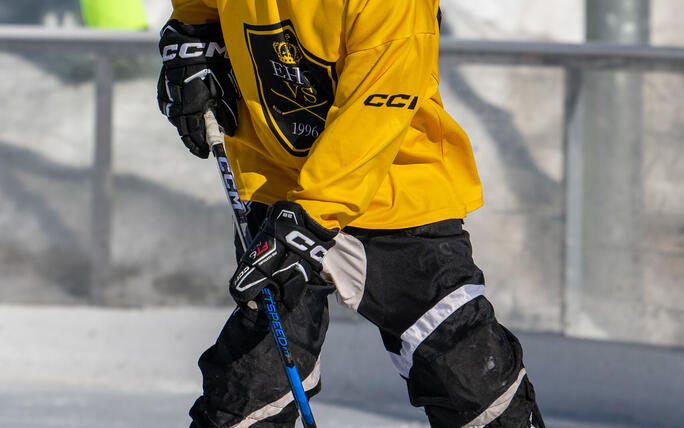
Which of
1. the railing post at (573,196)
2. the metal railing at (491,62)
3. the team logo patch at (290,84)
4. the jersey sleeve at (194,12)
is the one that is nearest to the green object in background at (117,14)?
the metal railing at (491,62)

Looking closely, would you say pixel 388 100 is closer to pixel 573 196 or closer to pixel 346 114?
pixel 346 114

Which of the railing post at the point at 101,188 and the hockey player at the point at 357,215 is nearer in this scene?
the hockey player at the point at 357,215

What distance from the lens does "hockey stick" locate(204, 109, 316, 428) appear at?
174cm

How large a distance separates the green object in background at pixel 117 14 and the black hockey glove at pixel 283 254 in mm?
3998

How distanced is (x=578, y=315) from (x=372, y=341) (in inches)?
30.4

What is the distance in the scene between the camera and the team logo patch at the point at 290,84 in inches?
67.6

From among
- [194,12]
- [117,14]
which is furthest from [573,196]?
[117,14]

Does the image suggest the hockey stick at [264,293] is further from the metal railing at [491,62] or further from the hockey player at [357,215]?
the metal railing at [491,62]

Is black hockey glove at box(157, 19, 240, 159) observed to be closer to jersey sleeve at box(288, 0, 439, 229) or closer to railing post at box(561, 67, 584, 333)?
jersey sleeve at box(288, 0, 439, 229)

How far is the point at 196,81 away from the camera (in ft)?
6.53

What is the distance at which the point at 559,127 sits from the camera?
3.39 m

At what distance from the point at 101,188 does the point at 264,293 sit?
6.97 feet

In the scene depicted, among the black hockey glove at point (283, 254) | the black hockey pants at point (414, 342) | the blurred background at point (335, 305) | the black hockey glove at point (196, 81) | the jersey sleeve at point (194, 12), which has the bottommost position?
the blurred background at point (335, 305)

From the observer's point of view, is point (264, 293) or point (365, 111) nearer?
point (365, 111)
